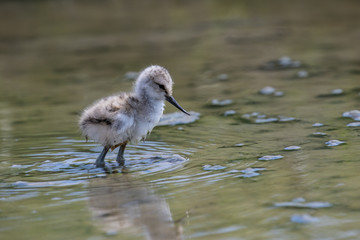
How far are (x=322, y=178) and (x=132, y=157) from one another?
5.99 feet

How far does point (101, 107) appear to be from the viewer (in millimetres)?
5777

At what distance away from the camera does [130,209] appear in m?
4.43

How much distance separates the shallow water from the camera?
13.7 ft

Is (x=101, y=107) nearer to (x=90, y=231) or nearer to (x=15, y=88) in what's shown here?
(x=90, y=231)

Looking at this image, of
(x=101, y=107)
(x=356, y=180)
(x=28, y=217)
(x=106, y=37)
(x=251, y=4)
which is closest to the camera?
(x=28, y=217)

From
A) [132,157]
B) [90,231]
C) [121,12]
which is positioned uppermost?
[121,12]

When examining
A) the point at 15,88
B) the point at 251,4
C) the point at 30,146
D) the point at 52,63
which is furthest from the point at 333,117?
the point at 251,4

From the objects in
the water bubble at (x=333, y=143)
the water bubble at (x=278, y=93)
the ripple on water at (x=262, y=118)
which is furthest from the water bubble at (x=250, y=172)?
the water bubble at (x=278, y=93)

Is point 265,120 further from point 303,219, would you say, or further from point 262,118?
point 303,219

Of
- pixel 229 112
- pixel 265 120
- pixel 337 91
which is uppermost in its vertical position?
pixel 337 91

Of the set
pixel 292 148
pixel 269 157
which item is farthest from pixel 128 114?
pixel 292 148

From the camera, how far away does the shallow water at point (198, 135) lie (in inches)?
164

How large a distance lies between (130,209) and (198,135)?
2173mm

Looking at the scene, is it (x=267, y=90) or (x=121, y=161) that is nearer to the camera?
(x=121, y=161)
